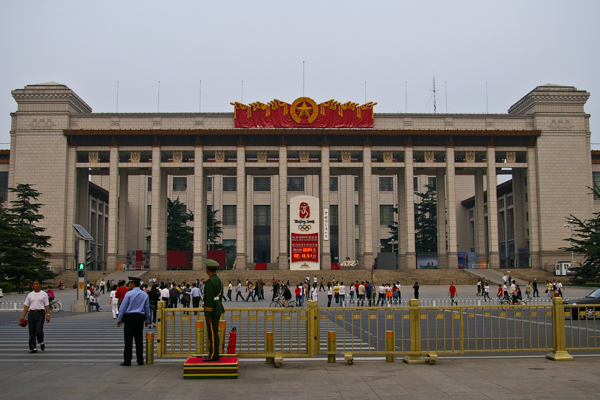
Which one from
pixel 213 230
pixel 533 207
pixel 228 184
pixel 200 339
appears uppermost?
pixel 228 184

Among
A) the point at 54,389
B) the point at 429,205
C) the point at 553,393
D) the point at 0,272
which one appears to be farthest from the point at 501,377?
the point at 429,205

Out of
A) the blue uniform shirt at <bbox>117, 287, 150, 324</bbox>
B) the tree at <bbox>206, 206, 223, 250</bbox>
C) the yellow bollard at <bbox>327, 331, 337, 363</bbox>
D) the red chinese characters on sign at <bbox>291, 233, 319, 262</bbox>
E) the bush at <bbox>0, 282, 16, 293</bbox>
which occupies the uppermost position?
the tree at <bbox>206, 206, 223, 250</bbox>

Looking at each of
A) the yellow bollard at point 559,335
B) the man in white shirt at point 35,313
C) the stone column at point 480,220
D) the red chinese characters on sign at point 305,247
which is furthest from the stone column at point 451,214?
the man in white shirt at point 35,313

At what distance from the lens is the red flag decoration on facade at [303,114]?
62469 mm

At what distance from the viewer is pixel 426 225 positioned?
82.9 meters

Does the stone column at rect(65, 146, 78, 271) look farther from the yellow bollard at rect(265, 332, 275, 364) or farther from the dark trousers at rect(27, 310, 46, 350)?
the yellow bollard at rect(265, 332, 275, 364)

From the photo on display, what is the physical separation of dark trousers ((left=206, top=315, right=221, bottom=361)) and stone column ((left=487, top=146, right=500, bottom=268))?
56433 millimetres

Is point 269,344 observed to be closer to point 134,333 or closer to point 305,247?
point 134,333

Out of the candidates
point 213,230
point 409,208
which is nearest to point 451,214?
point 409,208

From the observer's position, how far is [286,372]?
1105 centimetres

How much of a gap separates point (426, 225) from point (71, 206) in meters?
47.3

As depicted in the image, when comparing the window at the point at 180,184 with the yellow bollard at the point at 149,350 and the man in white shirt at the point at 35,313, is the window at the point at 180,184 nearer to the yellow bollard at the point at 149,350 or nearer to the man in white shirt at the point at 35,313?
the man in white shirt at the point at 35,313

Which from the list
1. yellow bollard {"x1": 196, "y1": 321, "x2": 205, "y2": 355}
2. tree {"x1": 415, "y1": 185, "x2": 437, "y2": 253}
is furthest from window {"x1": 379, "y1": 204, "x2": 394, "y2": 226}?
yellow bollard {"x1": 196, "y1": 321, "x2": 205, "y2": 355}

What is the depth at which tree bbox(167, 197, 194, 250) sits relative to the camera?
80.3m
